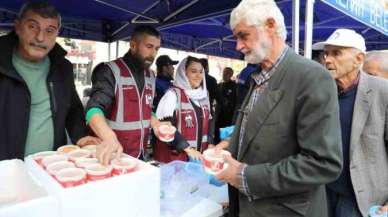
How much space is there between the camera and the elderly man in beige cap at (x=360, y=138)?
1.52m

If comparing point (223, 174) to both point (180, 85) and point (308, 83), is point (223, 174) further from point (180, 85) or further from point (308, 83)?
point (180, 85)

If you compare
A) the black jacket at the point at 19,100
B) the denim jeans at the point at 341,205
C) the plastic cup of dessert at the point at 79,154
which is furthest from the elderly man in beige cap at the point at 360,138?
the black jacket at the point at 19,100

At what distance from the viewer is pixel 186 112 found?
2.50 meters

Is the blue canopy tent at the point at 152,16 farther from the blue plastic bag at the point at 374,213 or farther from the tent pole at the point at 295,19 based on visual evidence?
the blue plastic bag at the point at 374,213

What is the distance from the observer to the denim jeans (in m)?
1.56

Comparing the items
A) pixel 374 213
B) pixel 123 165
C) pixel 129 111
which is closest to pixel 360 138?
pixel 374 213

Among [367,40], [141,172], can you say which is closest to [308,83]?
[141,172]

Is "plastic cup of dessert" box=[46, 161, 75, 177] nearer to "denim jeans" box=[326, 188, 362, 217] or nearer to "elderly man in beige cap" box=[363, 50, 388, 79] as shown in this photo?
"denim jeans" box=[326, 188, 362, 217]

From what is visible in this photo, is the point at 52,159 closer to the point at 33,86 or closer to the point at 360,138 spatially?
the point at 33,86

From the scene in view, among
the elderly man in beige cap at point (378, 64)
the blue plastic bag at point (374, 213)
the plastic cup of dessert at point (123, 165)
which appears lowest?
the blue plastic bag at point (374, 213)

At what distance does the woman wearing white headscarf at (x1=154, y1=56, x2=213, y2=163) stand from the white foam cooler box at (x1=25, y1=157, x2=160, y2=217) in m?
1.21

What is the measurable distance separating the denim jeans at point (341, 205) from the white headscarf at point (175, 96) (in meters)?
1.30

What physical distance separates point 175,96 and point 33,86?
3.82ft

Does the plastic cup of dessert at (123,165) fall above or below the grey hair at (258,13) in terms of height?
below
